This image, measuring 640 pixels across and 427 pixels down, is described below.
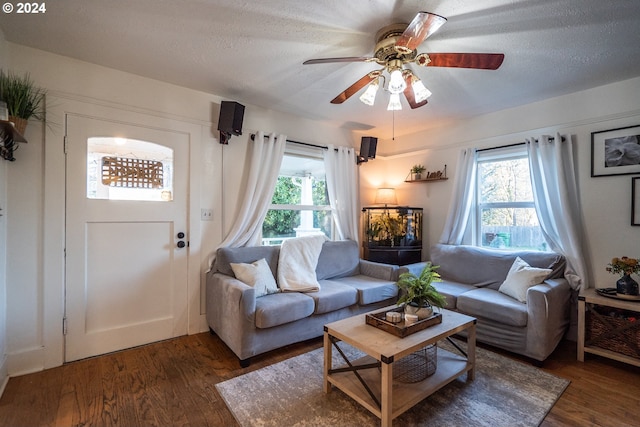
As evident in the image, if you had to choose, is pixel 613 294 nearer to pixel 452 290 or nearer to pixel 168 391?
pixel 452 290

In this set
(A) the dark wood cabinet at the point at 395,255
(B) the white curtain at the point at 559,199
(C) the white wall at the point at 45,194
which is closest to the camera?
(C) the white wall at the point at 45,194

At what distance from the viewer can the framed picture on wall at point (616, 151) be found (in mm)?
2563

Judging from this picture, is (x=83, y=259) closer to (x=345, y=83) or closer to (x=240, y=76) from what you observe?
(x=240, y=76)

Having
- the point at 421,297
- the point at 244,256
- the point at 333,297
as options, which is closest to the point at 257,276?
the point at 244,256

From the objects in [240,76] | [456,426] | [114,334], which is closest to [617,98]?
[456,426]

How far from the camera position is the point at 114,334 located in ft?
8.25

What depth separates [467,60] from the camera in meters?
1.73

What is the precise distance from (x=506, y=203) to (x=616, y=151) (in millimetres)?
1031

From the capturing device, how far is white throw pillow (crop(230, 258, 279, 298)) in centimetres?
263

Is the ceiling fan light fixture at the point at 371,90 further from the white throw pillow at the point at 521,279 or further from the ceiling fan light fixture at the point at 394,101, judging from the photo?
the white throw pillow at the point at 521,279

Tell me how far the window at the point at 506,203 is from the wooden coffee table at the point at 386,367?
179cm

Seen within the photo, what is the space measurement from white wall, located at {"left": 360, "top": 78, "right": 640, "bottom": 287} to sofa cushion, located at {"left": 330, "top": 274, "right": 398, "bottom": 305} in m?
1.21

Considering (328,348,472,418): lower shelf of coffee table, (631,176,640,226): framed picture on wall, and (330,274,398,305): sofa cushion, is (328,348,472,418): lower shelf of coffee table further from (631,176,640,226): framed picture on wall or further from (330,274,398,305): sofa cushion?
(631,176,640,226): framed picture on wall

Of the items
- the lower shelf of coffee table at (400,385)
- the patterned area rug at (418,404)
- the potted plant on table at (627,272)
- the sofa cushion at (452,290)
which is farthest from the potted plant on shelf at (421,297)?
the potted plant on table at (627,272)
